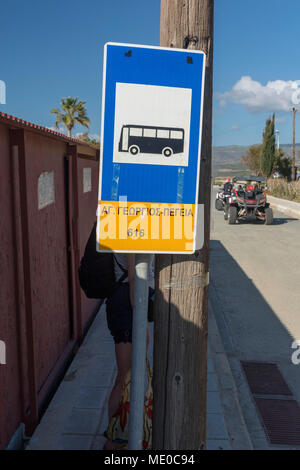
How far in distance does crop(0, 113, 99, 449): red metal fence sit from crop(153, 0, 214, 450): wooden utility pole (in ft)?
3.76

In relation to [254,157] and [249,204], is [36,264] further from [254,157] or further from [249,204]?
[254,157]

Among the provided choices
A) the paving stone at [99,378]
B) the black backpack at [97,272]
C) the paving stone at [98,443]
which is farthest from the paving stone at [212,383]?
the black backpack at [97,272]

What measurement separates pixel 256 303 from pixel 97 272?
462cm

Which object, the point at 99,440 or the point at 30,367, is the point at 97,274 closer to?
the point at 30,367

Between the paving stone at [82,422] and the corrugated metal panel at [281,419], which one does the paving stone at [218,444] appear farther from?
the paving stone at [82,422]

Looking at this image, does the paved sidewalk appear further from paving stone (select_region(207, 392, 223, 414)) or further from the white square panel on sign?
the white square panel on sign

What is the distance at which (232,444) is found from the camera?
10.8 ft

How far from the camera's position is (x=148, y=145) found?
1.91 meters

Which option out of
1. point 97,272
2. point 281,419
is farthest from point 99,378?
point 97,272

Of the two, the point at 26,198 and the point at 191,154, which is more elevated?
the point at 191,154

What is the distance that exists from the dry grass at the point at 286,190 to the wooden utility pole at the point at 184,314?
26005 millimetres

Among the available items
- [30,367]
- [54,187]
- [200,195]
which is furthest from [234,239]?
[200,195]
